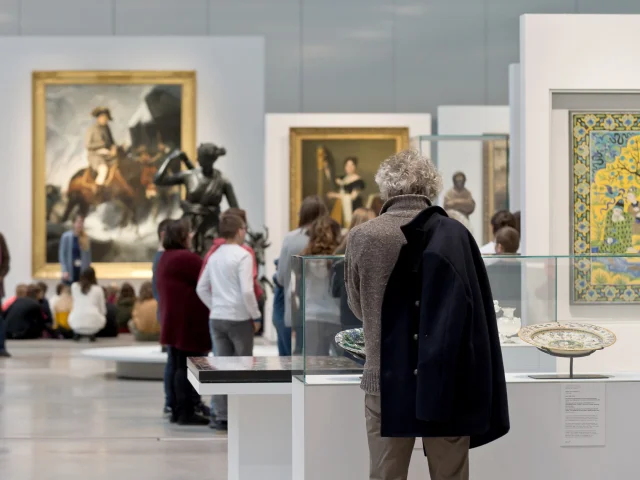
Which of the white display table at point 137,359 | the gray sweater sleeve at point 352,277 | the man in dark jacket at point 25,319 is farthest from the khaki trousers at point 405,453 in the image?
the man in dark jacket at point 25,319

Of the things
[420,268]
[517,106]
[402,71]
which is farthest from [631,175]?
[402,71]

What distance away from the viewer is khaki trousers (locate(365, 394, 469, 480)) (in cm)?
459

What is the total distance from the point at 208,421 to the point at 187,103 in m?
12.4

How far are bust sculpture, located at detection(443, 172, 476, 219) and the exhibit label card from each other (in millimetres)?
9180

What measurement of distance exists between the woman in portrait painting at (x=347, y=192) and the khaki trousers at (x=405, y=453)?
15360 millimetres

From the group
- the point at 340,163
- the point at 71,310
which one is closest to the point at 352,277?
the point at 340,163

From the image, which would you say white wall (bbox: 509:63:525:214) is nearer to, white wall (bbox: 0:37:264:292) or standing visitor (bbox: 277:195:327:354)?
standing visitor (bbox: 277:195:327:354)

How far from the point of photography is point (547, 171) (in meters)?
8.66

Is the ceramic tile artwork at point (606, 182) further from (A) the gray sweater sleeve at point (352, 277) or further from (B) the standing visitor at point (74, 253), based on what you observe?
(B) the standing visitor at point (74, 253)

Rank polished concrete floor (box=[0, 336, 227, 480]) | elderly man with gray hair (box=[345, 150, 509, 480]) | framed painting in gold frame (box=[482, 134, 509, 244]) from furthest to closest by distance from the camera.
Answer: framed painting in gold frame (box=[482, 134, 509, 244])
polished concrete floor (box=[0, 336, 227, 480])
elderly man with gray hair (box=[345, 150, 509, 480])

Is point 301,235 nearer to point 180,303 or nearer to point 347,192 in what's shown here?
point 180,303

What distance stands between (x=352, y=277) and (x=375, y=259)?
0.56ft

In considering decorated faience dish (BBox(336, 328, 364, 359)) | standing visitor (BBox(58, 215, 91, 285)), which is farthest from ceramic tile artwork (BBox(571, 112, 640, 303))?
standing visitor (BBox(58, 215, 91, 285))

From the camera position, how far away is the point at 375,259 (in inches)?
181
